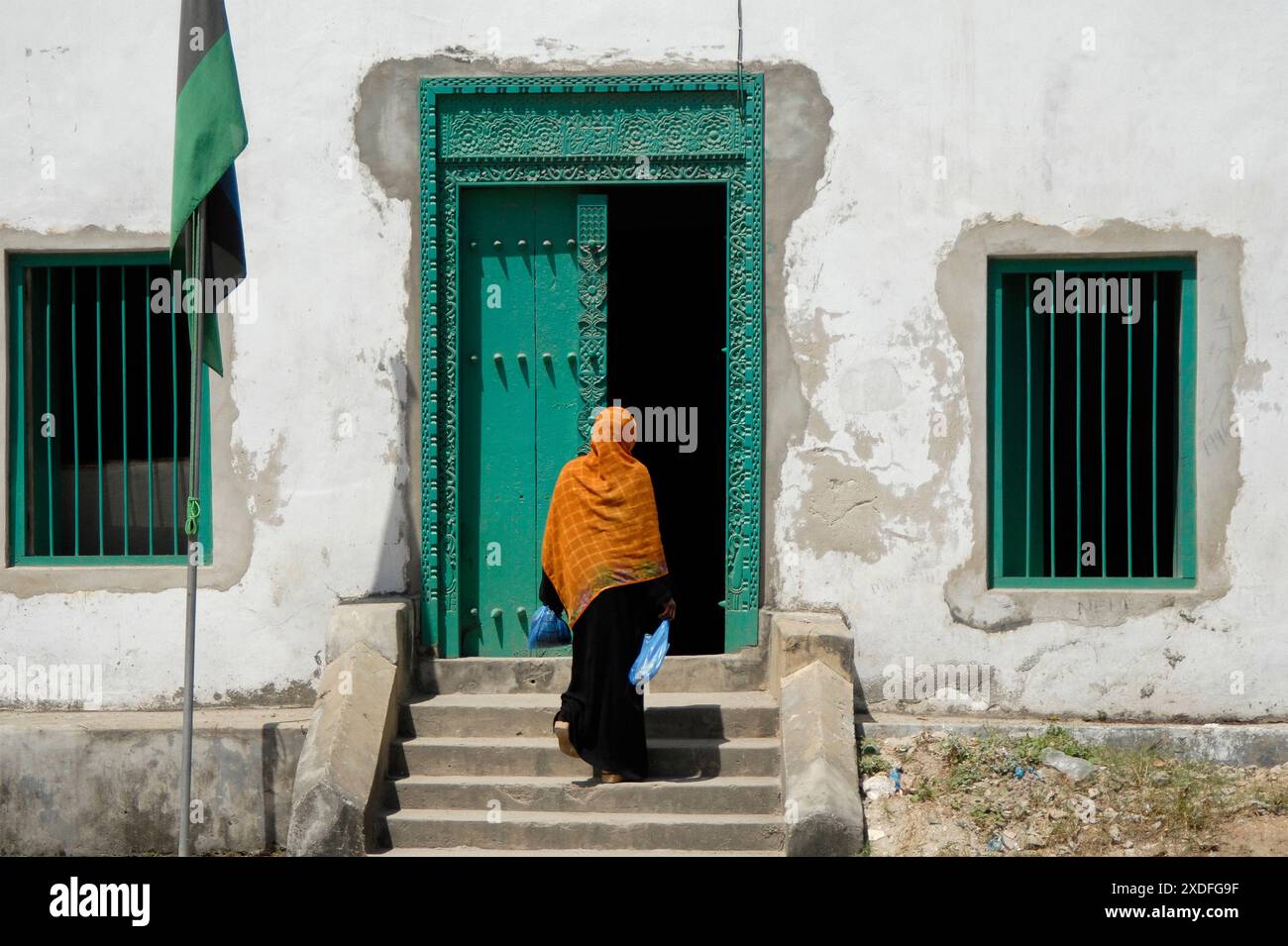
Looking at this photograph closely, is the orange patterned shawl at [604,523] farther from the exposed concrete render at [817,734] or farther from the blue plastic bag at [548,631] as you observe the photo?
the exposed concrete render at [817,734]

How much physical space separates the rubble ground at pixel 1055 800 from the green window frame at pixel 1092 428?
0.92m

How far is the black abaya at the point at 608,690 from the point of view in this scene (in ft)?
21.3

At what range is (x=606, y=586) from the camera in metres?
6.60

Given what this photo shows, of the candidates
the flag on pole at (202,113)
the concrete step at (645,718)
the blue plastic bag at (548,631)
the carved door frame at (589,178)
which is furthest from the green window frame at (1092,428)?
the flag on pole at (202,113)

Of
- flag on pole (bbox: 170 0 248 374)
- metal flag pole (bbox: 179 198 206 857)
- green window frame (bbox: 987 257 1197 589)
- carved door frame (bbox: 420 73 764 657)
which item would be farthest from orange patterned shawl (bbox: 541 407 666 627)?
flag on pole (bbox: 170 0 248 374)

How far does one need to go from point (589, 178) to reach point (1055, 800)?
3.58 meters

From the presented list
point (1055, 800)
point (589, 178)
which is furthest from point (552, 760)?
point (589, 178)

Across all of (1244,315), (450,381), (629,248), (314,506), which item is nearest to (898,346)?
(1244,315)

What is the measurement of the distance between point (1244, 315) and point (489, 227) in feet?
11.9

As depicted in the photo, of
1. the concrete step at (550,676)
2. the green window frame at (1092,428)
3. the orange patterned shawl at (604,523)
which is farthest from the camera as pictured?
the green window frame at (1092,428)

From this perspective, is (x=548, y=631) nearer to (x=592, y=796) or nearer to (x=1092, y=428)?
(x=592, y=796)

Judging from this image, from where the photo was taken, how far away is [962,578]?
23.7ft

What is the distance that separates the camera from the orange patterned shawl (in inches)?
261

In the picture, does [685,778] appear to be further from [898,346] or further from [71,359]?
[71,359]
